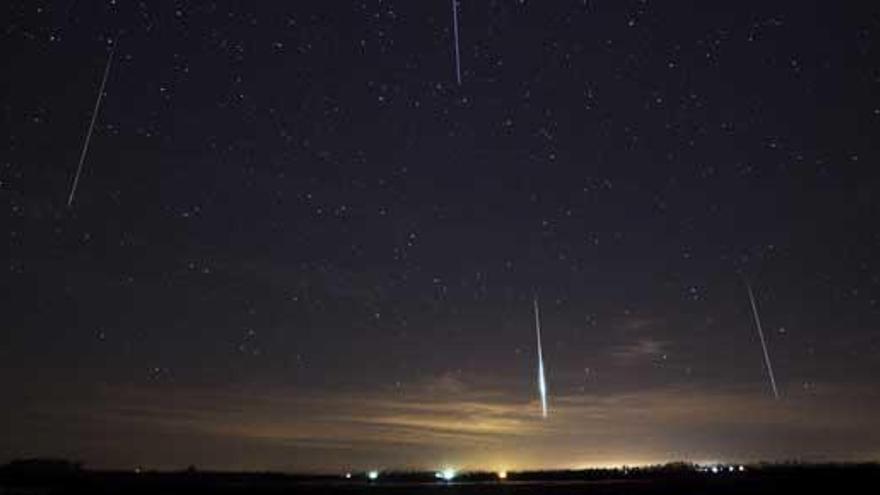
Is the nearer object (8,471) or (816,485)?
(816,485)

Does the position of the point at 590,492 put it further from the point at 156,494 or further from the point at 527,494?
the point at 156,494

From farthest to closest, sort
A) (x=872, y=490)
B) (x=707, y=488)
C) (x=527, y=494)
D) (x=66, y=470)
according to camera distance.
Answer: (x=66, y=470) < (x=707, y=488) < (x=527, y=494) < (x=872, y=490)

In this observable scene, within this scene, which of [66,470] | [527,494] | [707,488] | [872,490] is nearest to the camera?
[872,490]

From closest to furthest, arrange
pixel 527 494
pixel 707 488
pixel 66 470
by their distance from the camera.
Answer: pixel 527 494
pixel 707 488
pixel 66 470

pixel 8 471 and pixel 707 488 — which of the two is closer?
pixel 707 488

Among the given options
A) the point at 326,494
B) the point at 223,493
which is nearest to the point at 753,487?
the point at 326,494

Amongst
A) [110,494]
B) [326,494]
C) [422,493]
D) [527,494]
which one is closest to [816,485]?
[527,494]

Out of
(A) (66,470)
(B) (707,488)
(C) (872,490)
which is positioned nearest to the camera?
(C) (872,490)

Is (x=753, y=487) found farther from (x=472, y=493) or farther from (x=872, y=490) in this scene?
(x=472, y=493)
